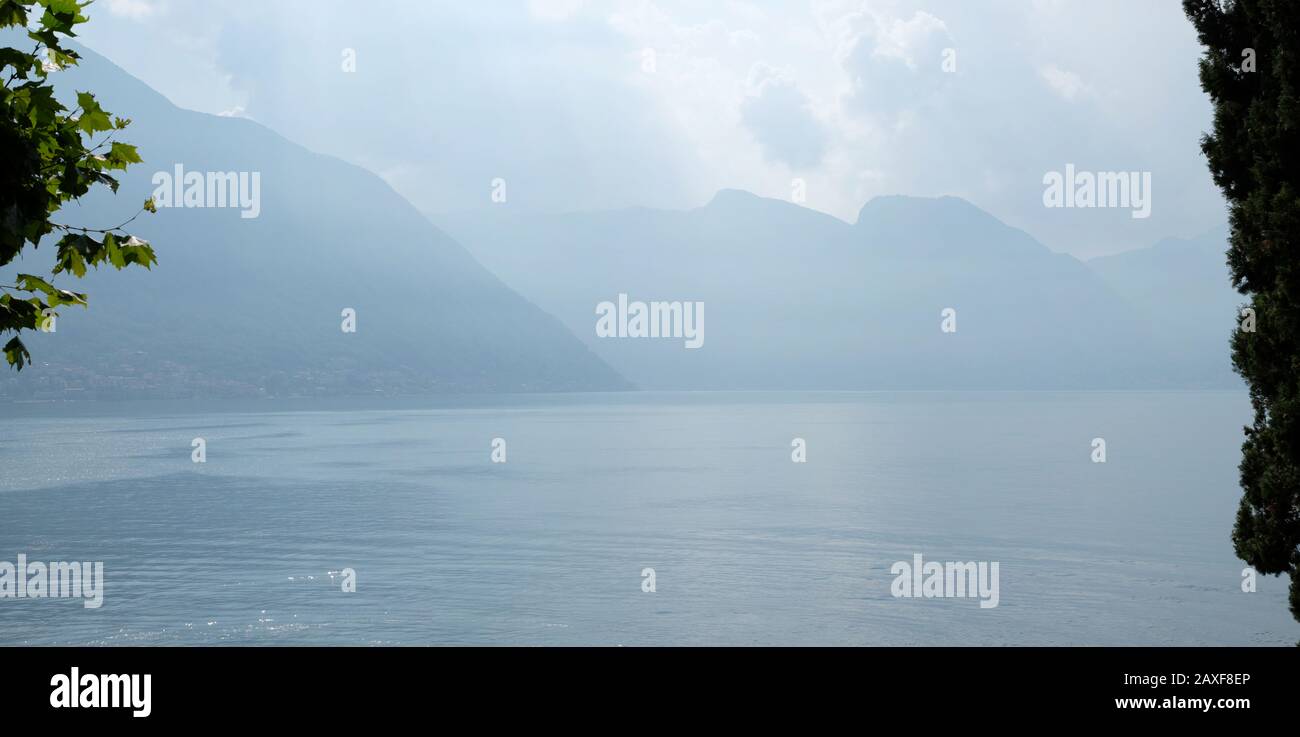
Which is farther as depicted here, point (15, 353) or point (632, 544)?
point (632, 544)

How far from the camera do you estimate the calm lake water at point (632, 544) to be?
27750 millimetres

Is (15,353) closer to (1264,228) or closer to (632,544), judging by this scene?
(1264,228)

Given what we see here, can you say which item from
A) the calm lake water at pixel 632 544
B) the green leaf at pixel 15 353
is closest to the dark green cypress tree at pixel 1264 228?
the green leaf at pixel 15 353

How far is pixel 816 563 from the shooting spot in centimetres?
3841

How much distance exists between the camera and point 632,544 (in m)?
43.6

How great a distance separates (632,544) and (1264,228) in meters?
34.1

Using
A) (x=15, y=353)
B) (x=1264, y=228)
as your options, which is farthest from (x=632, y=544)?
(x=15, y=353)

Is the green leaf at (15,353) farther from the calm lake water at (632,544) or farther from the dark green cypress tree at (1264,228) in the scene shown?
the calm lake water at (632,544)

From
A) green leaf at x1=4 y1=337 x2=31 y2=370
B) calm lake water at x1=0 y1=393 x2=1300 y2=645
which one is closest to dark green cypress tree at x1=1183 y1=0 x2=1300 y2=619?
green leaf at x1=4 y1=337 x2=31 y2=370

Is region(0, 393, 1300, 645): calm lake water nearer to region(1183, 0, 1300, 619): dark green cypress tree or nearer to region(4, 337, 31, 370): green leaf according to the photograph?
region(1183, 0, 1300, 619): dark green cypress tree

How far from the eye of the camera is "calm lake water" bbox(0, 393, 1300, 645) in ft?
91.0

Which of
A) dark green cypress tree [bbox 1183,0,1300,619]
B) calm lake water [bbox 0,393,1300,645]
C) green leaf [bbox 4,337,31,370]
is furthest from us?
calm lake water [bbox 0,393,1300,645]

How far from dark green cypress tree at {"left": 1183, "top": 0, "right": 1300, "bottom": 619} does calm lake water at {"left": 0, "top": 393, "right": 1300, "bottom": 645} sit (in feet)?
48.5

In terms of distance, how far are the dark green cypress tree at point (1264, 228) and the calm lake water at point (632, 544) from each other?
48.5 feet
